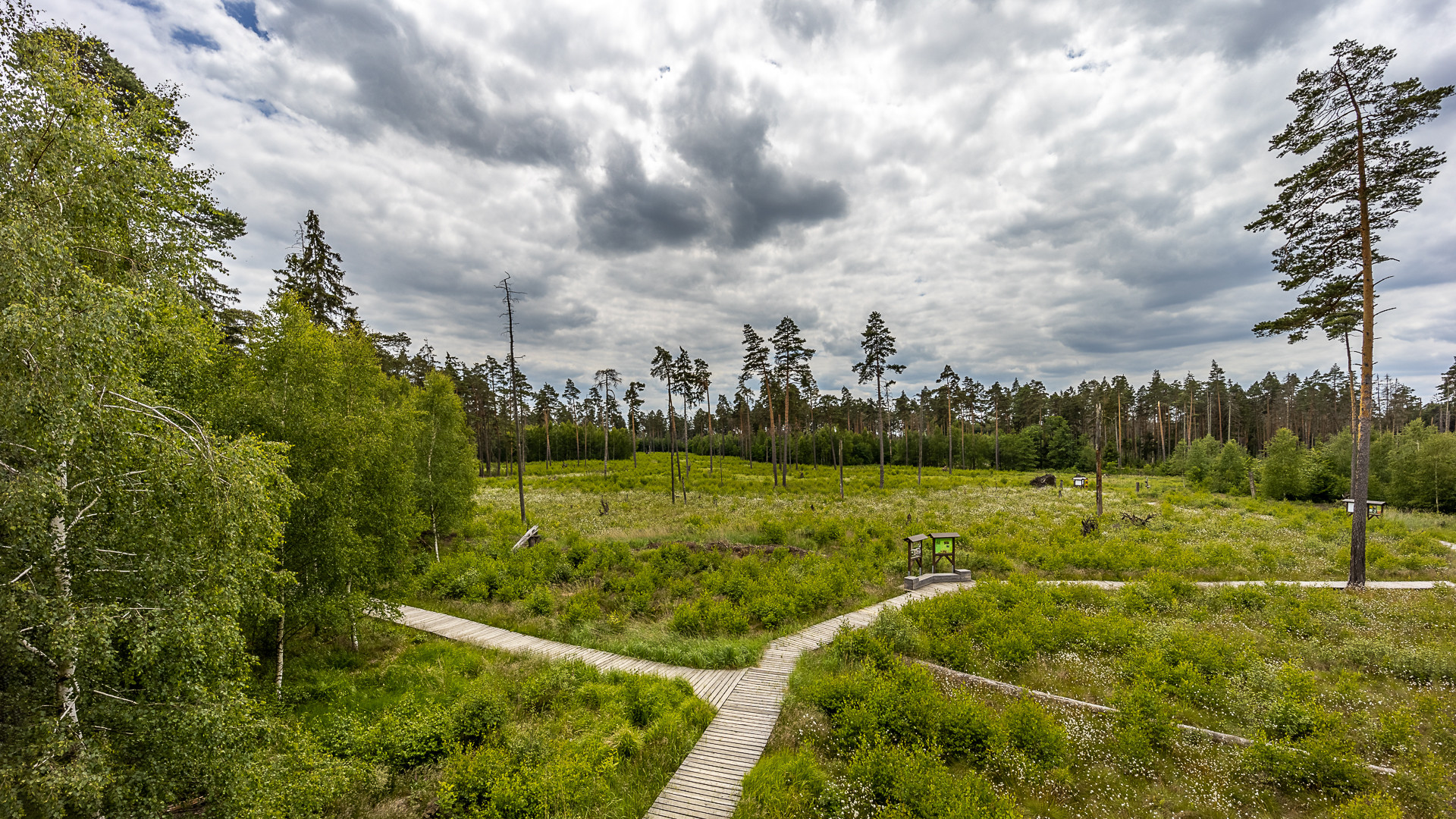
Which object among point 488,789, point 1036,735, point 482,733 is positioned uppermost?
point 1036,735

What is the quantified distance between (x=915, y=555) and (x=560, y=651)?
13.6 m

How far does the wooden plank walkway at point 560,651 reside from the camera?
447 inches

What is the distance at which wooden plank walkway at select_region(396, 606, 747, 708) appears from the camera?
1134cm

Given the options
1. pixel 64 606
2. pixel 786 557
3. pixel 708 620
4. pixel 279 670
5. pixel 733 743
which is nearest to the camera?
pixel 64 606

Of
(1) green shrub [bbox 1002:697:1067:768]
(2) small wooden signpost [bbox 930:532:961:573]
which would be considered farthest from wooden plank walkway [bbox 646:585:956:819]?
(2) small wooden signpost [bbox 930:532:961:573]

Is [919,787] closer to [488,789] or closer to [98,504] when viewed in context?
[488,789]

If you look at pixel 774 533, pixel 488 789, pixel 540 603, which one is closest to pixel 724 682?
pixel 488 789

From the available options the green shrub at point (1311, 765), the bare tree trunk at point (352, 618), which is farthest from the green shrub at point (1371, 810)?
the bare tree trunk at point (352, 618)

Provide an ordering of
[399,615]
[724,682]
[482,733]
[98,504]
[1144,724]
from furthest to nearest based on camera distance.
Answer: [399,615], [724,682], [482,733], [1144,724], [98,504]

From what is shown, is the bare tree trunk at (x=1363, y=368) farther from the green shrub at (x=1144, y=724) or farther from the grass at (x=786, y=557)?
the green shrub at (x=1144, y=724)

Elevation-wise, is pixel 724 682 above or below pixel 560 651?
above

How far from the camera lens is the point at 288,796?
6.78m

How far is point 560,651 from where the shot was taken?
13.5 metres

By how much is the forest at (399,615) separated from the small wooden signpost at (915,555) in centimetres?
91
